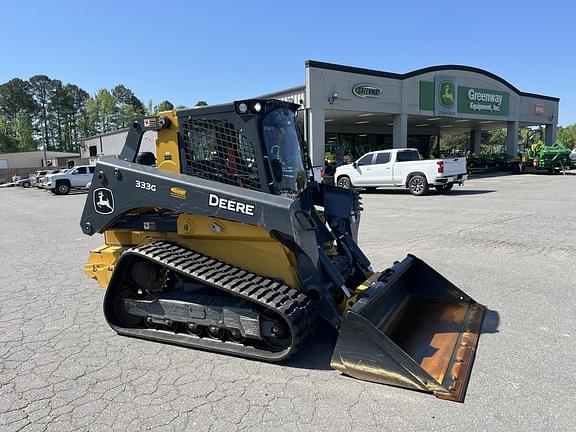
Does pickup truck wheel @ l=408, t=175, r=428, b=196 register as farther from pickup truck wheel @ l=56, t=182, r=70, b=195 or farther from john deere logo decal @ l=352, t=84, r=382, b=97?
pickup truck wheel @ l=56, t=182, r=70, b=195

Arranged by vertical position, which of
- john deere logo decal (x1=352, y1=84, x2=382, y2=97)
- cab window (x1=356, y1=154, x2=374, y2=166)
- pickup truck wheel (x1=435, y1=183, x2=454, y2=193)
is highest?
john deere logo decal (x1=352, y1=84, x2=382, y2=97)

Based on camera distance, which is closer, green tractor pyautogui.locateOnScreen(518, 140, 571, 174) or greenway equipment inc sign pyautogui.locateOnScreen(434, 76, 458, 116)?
greenway equipment inc sign pyautogui.locateOnScreen(434, 76, 458, 116)

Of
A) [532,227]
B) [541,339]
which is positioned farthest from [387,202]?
[541,339]

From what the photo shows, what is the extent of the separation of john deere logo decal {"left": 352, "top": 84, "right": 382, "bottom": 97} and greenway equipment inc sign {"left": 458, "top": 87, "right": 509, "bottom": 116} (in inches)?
303

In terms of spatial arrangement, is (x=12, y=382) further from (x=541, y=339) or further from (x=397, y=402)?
(x=541, y=339)

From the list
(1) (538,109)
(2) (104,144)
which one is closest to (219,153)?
(1) (538,109)

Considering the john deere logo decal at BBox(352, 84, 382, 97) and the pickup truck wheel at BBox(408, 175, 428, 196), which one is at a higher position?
the john deere logo decal at BBox(352, 84, 382, 97)

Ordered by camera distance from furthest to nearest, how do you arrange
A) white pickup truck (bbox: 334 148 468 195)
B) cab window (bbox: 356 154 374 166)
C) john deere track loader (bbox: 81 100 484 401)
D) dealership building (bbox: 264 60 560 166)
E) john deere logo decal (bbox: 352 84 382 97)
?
1. john deere logo decal (bbox: 352 84 382 97)
2. dealership building (bbox: 264 60 560 166)
3. cab window (bbox: 356 154 374 166)
4. white pickup truck (bbox: 334 148 468 195)
5. john deere track loader (bbox: 81 100 484 401)

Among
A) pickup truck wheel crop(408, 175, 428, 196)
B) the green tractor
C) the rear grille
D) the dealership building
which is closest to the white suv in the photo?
the dealership building

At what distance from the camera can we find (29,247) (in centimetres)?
868

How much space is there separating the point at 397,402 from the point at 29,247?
8.36 meters

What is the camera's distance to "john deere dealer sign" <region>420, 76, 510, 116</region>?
25.7m

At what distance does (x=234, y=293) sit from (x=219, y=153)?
4.19ft

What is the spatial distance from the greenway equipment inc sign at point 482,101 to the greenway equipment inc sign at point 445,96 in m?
Result: 0.84
